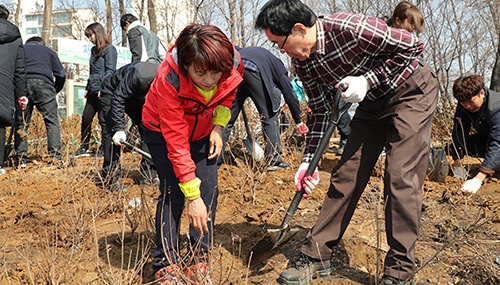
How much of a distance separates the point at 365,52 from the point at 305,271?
3.76 ft

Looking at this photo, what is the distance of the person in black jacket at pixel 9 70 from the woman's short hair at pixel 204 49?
335 cm

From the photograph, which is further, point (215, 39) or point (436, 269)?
point (436, 269)

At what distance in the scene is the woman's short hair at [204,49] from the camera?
2.10 meters

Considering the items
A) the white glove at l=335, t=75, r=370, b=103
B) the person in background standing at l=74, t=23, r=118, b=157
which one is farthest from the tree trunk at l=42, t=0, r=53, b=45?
the white glove at l=335, t=75, r=370, b=103

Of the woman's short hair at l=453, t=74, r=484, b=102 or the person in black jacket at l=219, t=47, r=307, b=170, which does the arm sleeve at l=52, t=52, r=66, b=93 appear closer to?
the person in black jacket at l=219, t=47, r=307, b=170

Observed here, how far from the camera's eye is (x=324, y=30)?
2.43 metres

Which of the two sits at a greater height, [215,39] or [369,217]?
[215,39]

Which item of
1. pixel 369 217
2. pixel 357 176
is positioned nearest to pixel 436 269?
pixel 357 176

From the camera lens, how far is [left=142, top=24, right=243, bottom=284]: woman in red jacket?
84.6 inches

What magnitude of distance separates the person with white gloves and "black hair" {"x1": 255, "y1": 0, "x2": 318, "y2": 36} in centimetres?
201

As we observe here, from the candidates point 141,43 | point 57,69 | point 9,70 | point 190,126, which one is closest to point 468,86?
point 190,126

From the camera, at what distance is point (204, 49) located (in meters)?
2.09

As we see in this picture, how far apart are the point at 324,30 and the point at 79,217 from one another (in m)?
1.84

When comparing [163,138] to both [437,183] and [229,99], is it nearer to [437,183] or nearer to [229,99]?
[229,99]
